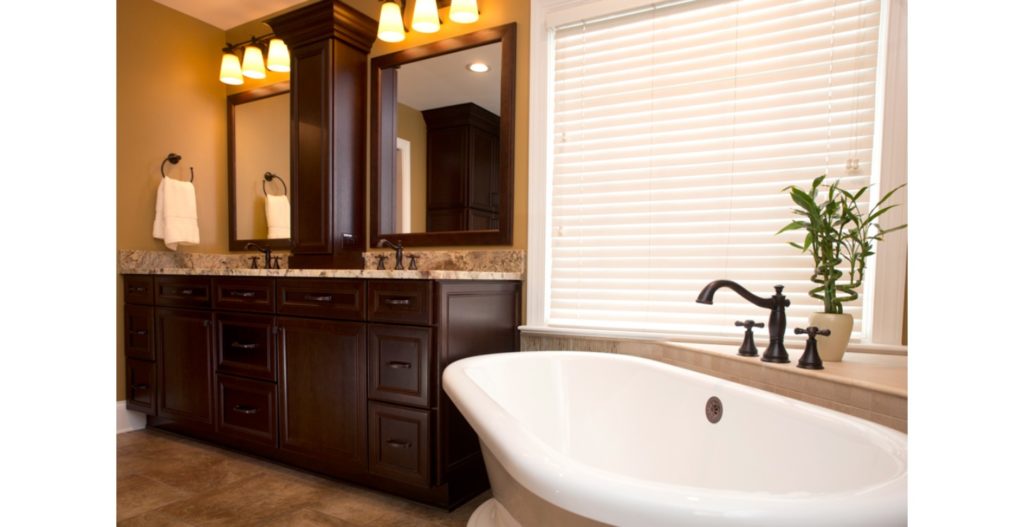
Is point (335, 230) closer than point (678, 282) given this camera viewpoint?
No

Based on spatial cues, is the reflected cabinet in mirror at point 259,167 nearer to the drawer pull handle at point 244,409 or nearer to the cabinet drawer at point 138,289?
the cabinet drawer at point 138,289

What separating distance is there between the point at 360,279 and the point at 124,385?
1.96 metres

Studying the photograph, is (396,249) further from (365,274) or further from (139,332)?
(139,332)

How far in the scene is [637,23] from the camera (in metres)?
2.25

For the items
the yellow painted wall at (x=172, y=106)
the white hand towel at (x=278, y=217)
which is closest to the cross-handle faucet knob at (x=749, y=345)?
the yellow painted wall at (x=172, y=106)

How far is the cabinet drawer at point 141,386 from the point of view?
2.91 meters

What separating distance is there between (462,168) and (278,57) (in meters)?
1.53

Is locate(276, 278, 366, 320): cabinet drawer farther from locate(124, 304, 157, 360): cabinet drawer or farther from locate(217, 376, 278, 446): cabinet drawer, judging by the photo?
locate(124, 304, 157, 360): cabinet drawer

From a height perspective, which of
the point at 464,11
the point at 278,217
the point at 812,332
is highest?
the point at 464,11

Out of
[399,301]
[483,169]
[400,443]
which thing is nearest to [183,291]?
[399,301]

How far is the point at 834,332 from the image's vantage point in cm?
166

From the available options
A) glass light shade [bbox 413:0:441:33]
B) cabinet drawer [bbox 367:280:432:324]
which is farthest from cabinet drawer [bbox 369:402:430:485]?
glass light shade [bbox 413:0:441:33]
